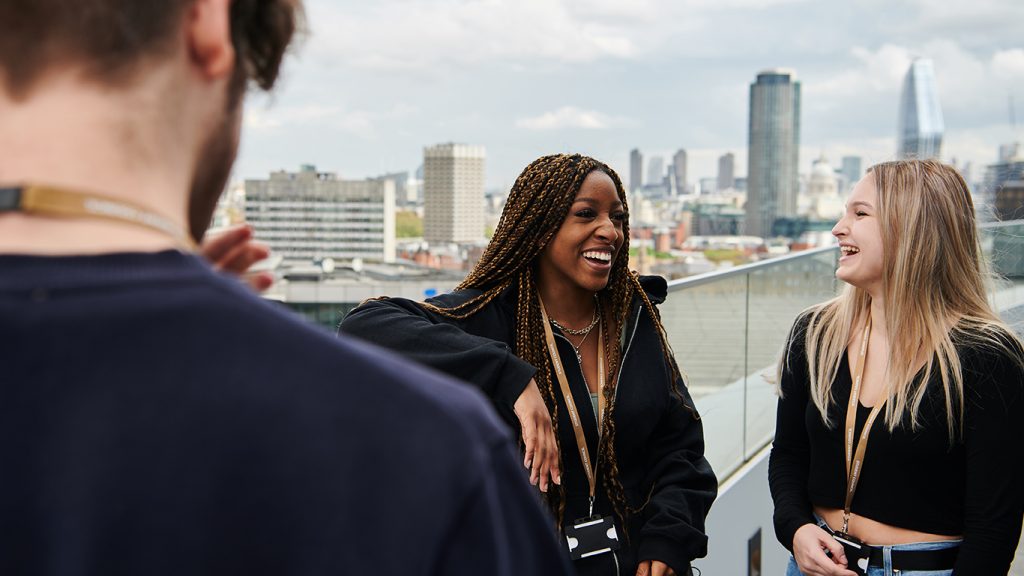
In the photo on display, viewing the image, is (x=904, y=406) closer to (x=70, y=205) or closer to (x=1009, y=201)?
(x=70, y=205)

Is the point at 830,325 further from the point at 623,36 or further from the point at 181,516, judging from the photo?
the point at 623,36

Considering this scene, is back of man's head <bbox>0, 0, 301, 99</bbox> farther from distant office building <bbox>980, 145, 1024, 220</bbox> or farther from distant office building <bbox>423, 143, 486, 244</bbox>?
distant office building <bbox>423, 143, 486, 244</bbox>

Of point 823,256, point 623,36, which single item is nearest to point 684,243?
point 623,36

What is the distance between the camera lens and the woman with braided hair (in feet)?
6.20

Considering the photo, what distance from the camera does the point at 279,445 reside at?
525 millimetres

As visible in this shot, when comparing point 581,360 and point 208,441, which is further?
point 581,360

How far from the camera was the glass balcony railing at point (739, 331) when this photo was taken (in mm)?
3625

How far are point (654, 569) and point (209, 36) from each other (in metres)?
1.60

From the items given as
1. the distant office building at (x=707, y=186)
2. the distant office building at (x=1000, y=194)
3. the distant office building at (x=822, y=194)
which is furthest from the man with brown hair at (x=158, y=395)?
the distant office building at (x=707, y=186)

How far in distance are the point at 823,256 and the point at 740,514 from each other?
2.02m

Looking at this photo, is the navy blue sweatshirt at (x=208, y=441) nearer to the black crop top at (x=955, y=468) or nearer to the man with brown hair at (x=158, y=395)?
the man with brown hair at (x=158, y=395)

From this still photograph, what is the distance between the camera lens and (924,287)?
2.22 meters

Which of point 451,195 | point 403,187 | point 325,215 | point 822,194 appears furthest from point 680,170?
point 325,215

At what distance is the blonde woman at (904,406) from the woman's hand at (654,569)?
1.58ft
